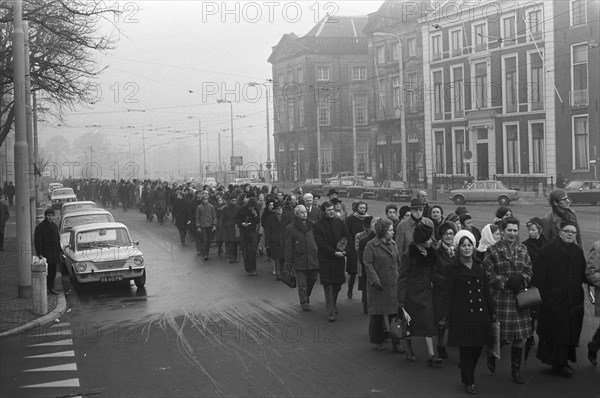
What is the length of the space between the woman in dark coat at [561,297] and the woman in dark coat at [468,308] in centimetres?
73

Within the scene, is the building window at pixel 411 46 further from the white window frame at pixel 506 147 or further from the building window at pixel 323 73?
the building window at pixel 323 73

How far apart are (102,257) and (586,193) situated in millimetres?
32233

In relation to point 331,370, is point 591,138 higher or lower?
higher

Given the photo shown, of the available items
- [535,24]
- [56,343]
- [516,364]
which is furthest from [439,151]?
[516,364]

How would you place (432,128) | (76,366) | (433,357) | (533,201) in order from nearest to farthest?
(433,357)
(76,366)
(533,201)
(432,128)

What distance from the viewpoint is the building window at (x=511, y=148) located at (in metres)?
55.2

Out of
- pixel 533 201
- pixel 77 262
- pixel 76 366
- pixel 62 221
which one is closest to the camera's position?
pixel 76 366

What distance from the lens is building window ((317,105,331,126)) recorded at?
89.5 metres

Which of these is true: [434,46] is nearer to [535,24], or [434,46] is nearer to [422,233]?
[535,24]

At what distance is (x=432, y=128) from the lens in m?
63.7

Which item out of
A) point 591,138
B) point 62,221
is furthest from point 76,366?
point 591,138

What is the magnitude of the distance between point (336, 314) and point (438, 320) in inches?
143

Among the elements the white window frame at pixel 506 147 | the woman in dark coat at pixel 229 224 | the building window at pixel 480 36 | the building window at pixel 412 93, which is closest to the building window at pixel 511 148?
the white window frame at pixel 506 147

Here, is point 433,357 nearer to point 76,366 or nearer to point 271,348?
point 271,348
